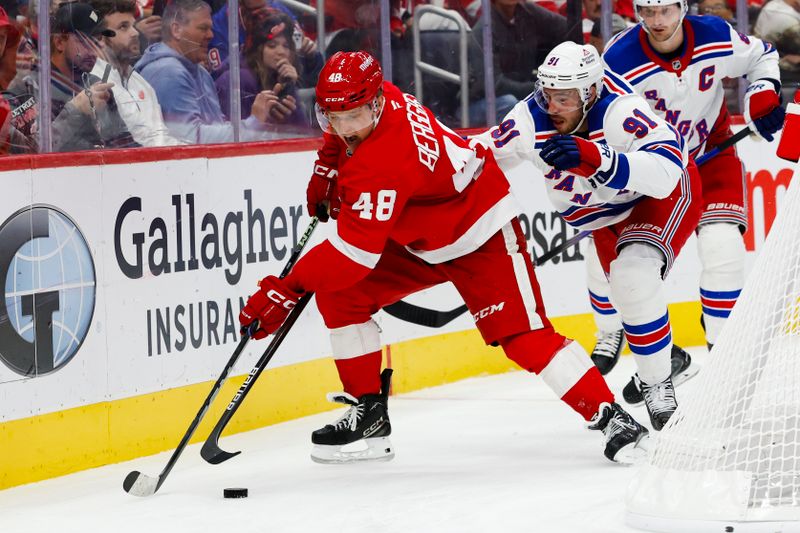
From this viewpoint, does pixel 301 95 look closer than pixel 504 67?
Yes

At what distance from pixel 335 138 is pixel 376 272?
38 centimetres

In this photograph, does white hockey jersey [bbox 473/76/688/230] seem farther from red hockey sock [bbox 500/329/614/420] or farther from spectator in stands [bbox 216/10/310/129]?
spectator in stands [bbox 216/10/310/129]

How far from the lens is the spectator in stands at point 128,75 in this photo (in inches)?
170

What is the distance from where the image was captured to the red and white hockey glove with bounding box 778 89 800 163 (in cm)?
372

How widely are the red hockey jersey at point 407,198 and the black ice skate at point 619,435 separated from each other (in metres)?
0.55

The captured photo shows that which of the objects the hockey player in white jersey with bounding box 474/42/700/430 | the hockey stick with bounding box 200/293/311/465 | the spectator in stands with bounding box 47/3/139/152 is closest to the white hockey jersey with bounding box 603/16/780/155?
the hockey player in white jersey with bounding box 474/42/700/430

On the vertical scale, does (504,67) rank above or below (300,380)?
above

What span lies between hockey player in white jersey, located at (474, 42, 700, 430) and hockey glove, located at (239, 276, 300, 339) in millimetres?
708

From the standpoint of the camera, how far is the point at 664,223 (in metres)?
4.06

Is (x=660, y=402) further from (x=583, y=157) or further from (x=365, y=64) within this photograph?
(x=365, y=64)

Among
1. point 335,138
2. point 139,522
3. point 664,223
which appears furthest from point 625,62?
point 139,522

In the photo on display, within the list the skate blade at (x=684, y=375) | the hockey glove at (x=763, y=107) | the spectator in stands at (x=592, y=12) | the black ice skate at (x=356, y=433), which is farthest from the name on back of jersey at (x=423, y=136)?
the spectator in stands at (x=592, y=12)

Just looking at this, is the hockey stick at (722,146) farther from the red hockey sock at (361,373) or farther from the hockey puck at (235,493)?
the hockey puck at (235,493)

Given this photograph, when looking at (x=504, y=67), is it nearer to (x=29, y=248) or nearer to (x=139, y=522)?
(x=29, y=248)
